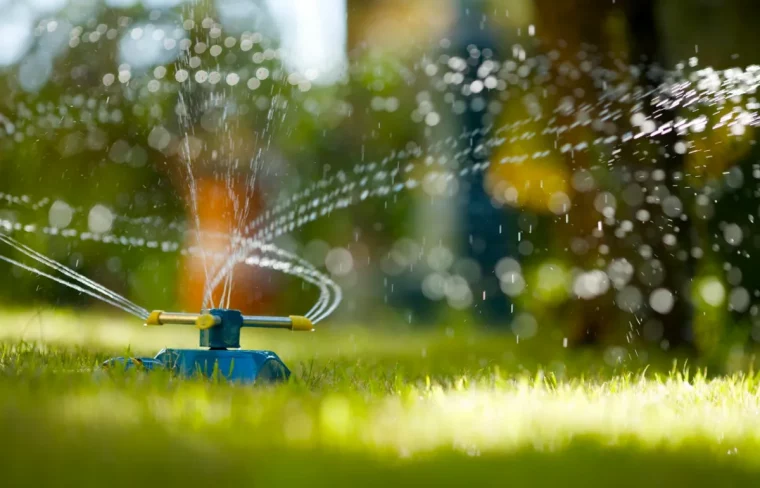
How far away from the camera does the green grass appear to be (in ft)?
7.00

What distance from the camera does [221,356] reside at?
12.6ft

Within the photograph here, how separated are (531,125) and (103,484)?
5821mm

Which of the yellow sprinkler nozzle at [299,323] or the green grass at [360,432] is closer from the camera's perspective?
the green grass at [360,432]

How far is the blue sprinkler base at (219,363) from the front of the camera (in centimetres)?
379

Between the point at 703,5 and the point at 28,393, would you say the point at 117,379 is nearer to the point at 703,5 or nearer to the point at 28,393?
the point at 28,393

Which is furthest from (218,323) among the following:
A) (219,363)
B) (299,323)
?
(299,323)

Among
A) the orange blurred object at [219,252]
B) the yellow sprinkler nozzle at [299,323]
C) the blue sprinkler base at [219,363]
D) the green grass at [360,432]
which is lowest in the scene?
the green grass at [360,432]

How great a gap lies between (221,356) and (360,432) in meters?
1.43

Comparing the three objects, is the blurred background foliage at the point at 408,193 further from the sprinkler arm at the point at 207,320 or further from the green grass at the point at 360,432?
the sprinkler arm at the point at 207,320

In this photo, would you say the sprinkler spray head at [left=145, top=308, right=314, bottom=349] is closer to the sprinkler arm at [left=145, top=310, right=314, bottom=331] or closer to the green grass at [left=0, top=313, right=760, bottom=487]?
the sprinkler arm at [left=145, top=310, right=314, bottom=331]

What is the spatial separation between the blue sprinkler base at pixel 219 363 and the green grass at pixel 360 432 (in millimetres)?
171

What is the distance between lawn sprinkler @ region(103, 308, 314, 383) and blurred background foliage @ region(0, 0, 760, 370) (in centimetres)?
336

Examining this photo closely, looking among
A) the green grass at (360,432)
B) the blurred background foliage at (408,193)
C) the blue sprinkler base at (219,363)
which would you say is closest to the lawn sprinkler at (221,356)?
the blue sprinkler base at (219,363)

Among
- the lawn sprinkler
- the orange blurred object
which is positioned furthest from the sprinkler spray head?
the orange blurred object
